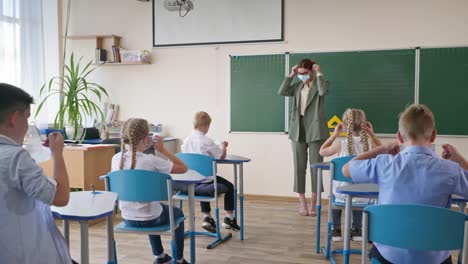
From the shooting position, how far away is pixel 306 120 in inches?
197

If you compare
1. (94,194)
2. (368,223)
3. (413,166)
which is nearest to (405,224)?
(368,223)

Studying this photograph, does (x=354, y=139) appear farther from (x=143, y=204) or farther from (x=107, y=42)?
(x=107, y=42)

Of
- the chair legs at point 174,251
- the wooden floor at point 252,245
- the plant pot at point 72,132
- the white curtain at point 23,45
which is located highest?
the white curtain at point 23,45

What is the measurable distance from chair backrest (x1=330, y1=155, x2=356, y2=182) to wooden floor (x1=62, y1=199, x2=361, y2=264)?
2.40 ft

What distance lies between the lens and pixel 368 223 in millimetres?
1782

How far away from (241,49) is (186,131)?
1.32m

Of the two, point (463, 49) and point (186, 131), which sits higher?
point (463, 49)

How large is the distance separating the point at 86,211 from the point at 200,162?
180cm

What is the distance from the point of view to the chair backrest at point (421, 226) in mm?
1651

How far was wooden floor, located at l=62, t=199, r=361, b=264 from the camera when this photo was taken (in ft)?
11.4

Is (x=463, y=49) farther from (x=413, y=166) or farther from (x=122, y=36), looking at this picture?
(x=122, y=36)

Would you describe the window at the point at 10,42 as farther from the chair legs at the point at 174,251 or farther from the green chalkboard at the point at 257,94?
the chair legs at the point at 174,251

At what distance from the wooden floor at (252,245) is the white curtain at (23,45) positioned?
223 cm

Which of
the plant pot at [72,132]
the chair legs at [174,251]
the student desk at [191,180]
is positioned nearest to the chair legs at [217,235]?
the student desk at [191,180]
